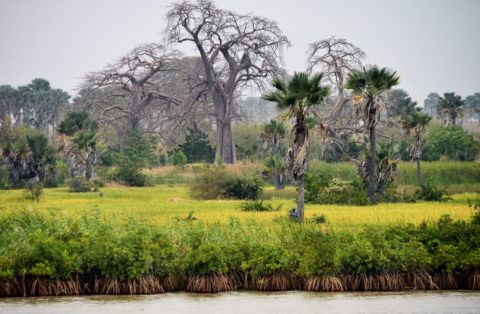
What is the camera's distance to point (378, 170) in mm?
52188

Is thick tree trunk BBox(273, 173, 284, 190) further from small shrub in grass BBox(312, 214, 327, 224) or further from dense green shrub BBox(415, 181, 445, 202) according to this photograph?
small shrub in grass BBox(312, 214, 327, 224)

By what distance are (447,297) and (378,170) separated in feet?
93.6

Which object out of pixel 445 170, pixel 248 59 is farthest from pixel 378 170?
pixel 248 59

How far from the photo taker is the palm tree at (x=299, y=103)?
120 feet

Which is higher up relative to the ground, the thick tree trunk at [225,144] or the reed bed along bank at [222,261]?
the thick tree trunk at [225,144]

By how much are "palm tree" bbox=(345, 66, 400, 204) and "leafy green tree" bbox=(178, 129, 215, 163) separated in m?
36.9

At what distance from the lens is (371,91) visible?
164 ft

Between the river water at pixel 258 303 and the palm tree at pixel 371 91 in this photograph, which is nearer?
the river water at pixel 258 303

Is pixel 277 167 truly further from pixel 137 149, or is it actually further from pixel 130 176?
pixel 137 149

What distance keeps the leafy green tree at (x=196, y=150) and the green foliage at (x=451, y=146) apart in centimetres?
2064

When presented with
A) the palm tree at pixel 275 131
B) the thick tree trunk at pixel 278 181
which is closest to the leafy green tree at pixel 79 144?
the thick tree trunk at pixel 278 181

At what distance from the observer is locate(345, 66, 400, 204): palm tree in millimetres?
49250

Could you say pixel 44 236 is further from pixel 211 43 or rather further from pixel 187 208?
pixel 211 43

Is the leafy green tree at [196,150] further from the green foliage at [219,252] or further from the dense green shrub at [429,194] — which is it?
the green foliage at [219,252]
